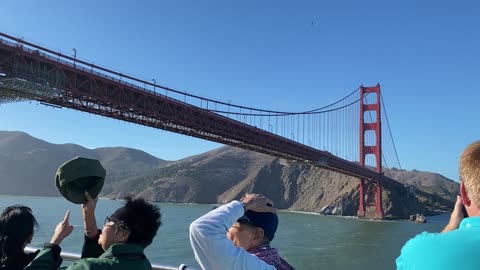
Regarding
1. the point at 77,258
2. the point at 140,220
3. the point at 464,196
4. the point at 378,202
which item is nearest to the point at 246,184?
the point at 378,202

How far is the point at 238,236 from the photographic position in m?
1.31

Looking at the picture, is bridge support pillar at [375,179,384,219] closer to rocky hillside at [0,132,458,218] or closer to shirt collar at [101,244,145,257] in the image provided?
rocky hillside at [0,132,458,218]

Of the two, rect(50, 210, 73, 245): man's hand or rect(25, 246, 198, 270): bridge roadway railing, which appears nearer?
rect(50, 210, 73, 245): man's hand

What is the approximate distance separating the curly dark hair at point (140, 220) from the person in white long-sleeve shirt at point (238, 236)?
0.27m

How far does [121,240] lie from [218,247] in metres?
0.40

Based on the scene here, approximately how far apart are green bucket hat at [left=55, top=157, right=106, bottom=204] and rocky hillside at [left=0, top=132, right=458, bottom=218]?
43.4m

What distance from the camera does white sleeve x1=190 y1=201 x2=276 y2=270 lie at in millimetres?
1129

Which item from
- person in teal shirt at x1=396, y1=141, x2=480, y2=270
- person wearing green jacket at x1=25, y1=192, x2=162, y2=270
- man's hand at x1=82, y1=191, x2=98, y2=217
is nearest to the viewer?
person in teal shirt at x1=396, y1=141, x2=480, y2=270

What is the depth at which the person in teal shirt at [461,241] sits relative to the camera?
2.87 ft

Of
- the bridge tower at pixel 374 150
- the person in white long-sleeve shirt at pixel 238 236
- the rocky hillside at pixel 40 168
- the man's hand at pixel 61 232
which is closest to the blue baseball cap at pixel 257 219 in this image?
the person in white long-sleeve shirt at pixel 238 236

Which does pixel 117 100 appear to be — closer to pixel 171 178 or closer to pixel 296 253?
pixel 296 253

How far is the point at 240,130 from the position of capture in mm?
26188

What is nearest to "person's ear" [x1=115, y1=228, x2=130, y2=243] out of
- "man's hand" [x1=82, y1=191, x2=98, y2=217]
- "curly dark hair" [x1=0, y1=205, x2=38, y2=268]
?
"man's hand" [x1=82, y1=191, x2=98, y2=217]

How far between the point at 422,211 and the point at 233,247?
171 ft
